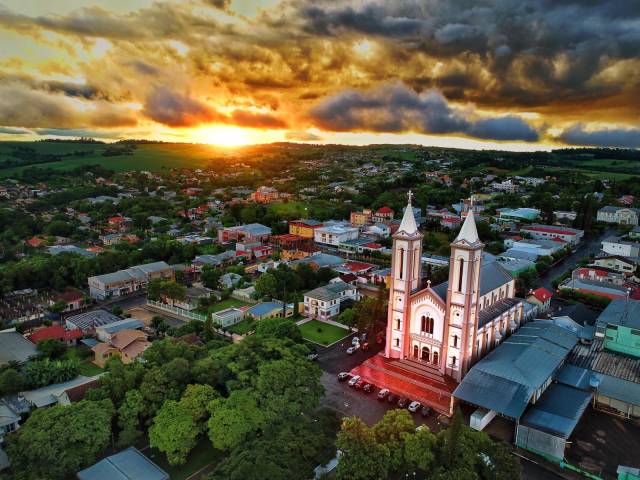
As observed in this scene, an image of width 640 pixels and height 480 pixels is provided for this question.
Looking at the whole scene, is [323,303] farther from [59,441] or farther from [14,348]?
[14,348]

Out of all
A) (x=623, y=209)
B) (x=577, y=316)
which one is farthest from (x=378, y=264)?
(x=623, y=209)

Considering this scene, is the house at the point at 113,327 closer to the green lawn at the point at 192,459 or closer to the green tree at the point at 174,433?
the green lawn at the point at 192,459

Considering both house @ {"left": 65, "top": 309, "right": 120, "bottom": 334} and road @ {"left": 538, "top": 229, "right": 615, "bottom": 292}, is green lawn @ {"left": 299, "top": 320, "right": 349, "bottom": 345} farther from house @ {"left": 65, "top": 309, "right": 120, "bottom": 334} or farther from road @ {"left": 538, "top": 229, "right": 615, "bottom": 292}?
road @ {"left": 538, "top": 229, "right": 615, "bottom": 292}

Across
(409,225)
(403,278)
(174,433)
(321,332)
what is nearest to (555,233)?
(321,332)

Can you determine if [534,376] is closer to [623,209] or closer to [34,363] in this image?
[34,363]

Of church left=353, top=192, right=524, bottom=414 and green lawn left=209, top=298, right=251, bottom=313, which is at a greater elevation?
church left=353, top=192, right=524, bottom=414

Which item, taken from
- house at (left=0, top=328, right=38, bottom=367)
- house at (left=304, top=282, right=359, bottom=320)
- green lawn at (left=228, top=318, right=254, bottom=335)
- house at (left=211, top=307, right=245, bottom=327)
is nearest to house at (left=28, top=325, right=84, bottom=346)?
house at (left=0, top=328, right=38, bottom=367)

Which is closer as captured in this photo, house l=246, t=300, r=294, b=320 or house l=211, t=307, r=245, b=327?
house l=211, t=307, r=245, b=327
